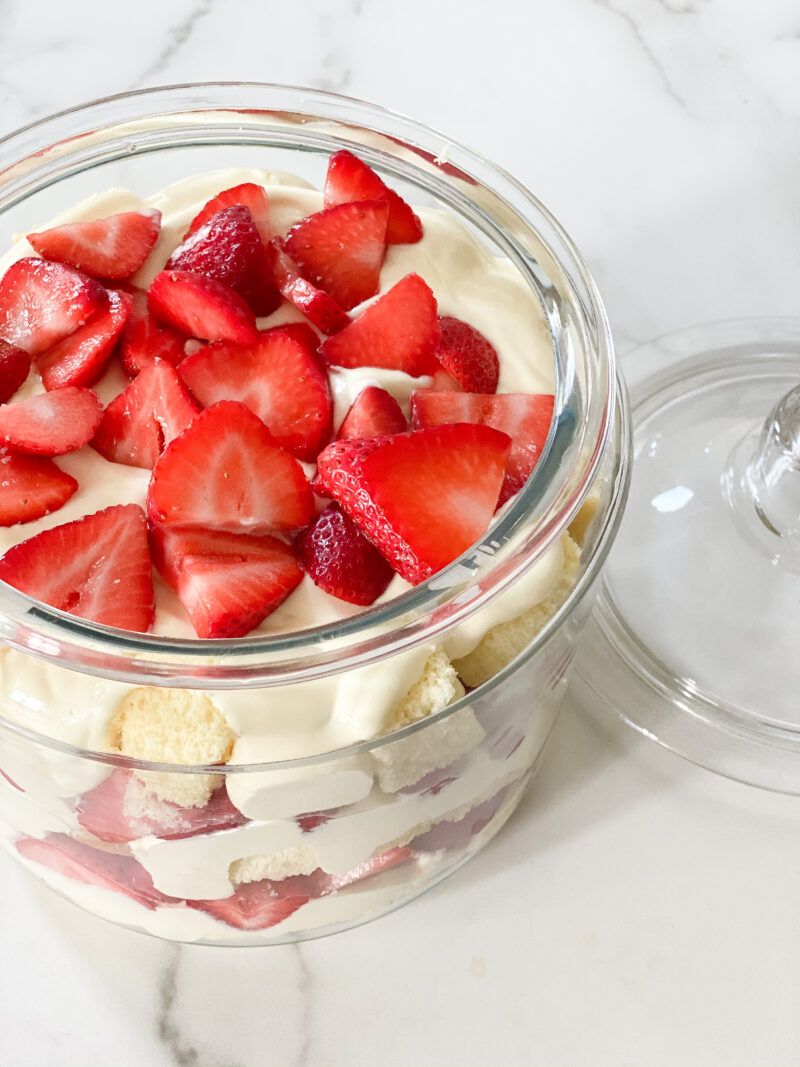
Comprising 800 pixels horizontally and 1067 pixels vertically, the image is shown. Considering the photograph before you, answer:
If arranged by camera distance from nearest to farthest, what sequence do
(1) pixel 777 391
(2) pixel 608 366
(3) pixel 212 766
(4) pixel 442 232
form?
1. (3) pixel 212 766
2. (2) pixel 608 366
3. (4) pixel 442 232
4. (1) pixel 777 391

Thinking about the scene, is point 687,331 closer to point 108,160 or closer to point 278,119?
point 278,119

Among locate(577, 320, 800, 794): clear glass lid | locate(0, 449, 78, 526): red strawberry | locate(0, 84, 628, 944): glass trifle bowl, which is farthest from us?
locate(577, 320, 800, 794): clear glass lid

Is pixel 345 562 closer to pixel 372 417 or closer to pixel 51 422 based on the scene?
pixel 372 417

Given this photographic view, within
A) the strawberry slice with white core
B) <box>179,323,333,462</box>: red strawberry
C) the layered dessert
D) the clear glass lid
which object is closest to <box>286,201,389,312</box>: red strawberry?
the layered dessert

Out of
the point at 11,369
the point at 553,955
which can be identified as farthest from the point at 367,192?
the point at 553,955

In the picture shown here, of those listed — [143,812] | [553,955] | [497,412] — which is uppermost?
[497,412]

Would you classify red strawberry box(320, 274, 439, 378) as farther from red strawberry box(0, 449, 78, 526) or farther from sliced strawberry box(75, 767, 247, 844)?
sliced strawberry box(75, 767, 247, 844)

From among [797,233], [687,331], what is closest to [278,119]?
[687,331]
